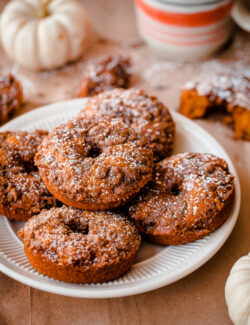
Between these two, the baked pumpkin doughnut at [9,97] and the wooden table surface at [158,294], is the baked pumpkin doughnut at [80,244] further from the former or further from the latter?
the baked pumpkin doughnut at [9,97]

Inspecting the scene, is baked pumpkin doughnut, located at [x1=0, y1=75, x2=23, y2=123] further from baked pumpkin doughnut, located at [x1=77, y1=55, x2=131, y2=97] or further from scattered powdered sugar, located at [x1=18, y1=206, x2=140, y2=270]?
scattered powdered sugar, located at [x1=18, y1=206, x2=140, y2=270]

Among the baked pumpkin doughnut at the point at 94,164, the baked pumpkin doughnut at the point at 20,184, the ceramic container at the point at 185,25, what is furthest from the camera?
the ceramic container at the point at 185,25

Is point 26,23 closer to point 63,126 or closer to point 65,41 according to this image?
point 65,41

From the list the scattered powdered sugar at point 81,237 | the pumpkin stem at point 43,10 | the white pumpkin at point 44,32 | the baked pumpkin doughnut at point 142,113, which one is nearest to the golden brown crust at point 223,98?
the baked pumpkin doughnut at point 142,113

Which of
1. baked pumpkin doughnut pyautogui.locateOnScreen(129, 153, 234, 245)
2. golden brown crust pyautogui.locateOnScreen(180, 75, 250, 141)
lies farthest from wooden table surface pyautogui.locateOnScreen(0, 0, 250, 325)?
baked pumpkin doughnut pyautogui.locateOnScreen(129, 153, 234, 245)

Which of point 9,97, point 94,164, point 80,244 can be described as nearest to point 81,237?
point 80,244
